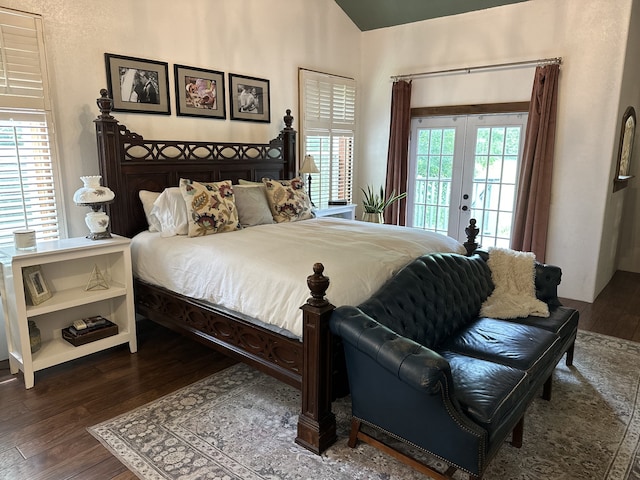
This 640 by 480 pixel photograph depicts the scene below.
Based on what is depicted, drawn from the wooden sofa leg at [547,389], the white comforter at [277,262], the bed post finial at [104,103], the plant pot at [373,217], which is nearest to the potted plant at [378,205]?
the plant pot at [373,217]

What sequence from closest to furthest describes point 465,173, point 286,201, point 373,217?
point 286,201
point 465,173
point 373,217

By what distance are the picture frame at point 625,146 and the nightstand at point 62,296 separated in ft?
15.7

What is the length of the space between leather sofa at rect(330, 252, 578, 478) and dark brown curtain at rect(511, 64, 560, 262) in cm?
192

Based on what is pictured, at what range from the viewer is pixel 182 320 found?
3.15m

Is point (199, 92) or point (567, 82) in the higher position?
point (567, 82)

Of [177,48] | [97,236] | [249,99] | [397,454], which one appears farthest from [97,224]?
[397,454]

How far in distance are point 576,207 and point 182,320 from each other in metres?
3.99

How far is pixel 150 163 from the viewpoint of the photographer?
3688 mm

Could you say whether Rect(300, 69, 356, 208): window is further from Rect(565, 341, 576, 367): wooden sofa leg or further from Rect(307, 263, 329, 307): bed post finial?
Rect(307, 263, 329, 307): bed post finial

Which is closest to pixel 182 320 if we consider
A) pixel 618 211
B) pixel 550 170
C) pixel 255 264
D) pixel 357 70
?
pixel 255 264

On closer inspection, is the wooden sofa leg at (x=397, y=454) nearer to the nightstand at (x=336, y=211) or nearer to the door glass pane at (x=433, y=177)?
the nightstand at (x=336, y=211)

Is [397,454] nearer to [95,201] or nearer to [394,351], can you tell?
[394,351]

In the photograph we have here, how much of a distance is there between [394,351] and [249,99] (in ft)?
11.6

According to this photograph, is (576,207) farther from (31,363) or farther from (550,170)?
(31,363)
